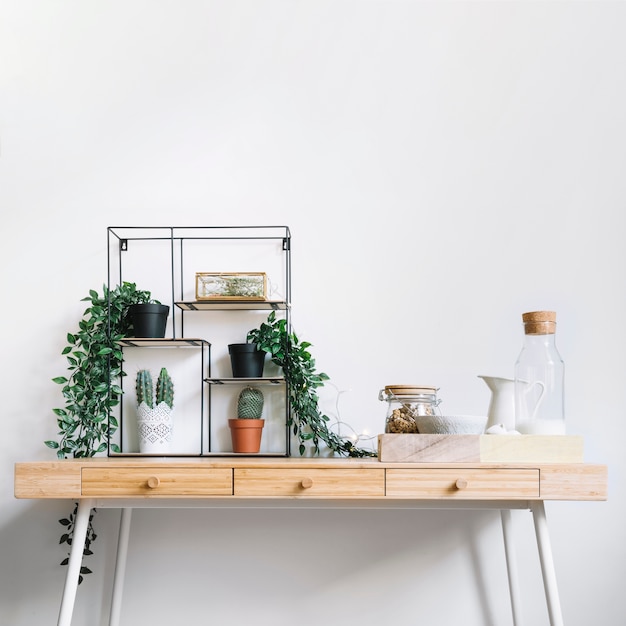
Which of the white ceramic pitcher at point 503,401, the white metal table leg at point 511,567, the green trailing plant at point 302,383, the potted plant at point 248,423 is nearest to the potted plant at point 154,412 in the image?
the potted plant at point 248,423

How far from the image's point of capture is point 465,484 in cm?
210

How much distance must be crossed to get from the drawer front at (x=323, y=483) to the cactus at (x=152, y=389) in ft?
1.94

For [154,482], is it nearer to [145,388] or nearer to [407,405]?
[145,388]

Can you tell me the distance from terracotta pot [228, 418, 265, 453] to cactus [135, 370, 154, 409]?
0.90 feet

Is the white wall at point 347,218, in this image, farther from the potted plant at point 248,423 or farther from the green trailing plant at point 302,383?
the potted plant at point 248,423

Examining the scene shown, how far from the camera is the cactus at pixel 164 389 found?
257 centimetres

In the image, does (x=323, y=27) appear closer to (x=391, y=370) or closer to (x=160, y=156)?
(x=160, y=156)

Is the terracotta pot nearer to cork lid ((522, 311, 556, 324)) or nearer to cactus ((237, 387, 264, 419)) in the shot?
cactus ((237, 387, 264, 419))

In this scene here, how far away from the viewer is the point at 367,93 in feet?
9.08

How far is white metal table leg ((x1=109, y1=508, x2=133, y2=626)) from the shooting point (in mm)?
2527

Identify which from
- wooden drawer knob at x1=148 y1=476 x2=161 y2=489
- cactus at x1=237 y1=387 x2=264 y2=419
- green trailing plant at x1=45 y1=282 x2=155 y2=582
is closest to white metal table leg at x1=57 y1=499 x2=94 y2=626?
wooden drawer knob at x1=148 y1=476 x2=161 y2=489

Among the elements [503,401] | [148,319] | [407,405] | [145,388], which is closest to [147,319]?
[148,319]

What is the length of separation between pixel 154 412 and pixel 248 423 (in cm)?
31

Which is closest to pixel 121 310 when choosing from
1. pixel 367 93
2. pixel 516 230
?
pixel 367 93
